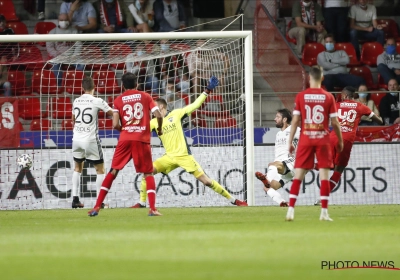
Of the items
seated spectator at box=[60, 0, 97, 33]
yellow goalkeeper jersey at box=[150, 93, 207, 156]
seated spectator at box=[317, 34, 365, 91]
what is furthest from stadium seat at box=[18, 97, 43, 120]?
seated spectator at box=[317, 34, 365, 91]

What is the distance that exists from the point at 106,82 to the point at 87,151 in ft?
10.3

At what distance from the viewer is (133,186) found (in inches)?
644

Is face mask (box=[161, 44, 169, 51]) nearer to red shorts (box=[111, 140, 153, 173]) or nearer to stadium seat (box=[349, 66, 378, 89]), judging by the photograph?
red shorts (box=[111, 140, 153, 173])

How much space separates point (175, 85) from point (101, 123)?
1.61 m

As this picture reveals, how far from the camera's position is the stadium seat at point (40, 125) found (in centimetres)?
1703

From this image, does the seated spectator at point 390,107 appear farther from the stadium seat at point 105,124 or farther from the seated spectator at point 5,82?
the seated spectator at point 5,82

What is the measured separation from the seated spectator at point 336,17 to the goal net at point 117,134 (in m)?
4.90

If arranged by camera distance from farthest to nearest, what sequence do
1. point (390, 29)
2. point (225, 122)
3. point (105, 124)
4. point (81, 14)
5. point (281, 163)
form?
point (390, 29) < point (81, 14) < point (105, 124) < point (225, 122) < point (281, 163)

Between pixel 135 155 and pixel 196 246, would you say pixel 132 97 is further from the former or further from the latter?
pixel 196 246

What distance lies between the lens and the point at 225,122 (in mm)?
16594

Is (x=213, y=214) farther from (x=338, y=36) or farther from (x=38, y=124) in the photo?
(x=338, y=36)

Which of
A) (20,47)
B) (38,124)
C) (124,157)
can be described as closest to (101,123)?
(38,124)

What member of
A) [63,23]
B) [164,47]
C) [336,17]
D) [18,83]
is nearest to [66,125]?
[18,83]

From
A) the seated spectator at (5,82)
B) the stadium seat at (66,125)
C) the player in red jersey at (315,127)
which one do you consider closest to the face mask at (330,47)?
the stadium seat at (66,125)
